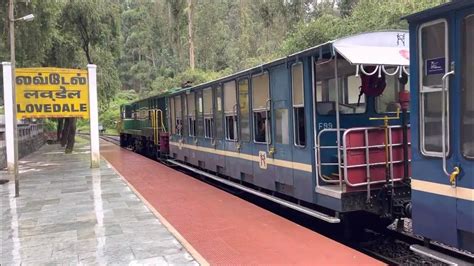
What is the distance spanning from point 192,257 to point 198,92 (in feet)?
27.4

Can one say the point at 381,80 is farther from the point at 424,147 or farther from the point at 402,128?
the point at 424,147

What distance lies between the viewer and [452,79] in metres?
4.36

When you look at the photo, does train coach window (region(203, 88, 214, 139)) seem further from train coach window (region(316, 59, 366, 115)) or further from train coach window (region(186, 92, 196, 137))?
train coach window (region(316, 59, 366, 115))

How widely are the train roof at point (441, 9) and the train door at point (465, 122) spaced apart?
0.07 m

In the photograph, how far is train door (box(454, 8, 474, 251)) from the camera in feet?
13.8

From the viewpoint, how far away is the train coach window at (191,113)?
14.2 meters

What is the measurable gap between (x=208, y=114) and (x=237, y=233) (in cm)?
619

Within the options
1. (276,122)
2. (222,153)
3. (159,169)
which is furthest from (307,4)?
(276,122)

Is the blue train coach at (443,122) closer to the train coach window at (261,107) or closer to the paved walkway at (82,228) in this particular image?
the paved walkway at (82,228)

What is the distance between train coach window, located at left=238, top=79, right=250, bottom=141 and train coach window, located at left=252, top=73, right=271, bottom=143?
37 cm

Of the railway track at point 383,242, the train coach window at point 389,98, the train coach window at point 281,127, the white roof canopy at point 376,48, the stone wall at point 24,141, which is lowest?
the railway track at point 383,242

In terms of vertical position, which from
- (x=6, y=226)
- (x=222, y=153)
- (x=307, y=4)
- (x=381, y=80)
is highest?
(x=307, y=4)

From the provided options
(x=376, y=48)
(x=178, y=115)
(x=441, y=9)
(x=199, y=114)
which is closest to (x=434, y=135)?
(x=441, y=9)

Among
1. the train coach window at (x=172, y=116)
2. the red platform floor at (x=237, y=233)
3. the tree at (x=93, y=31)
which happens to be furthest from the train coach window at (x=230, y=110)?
the tree at (x=93, y=31)
